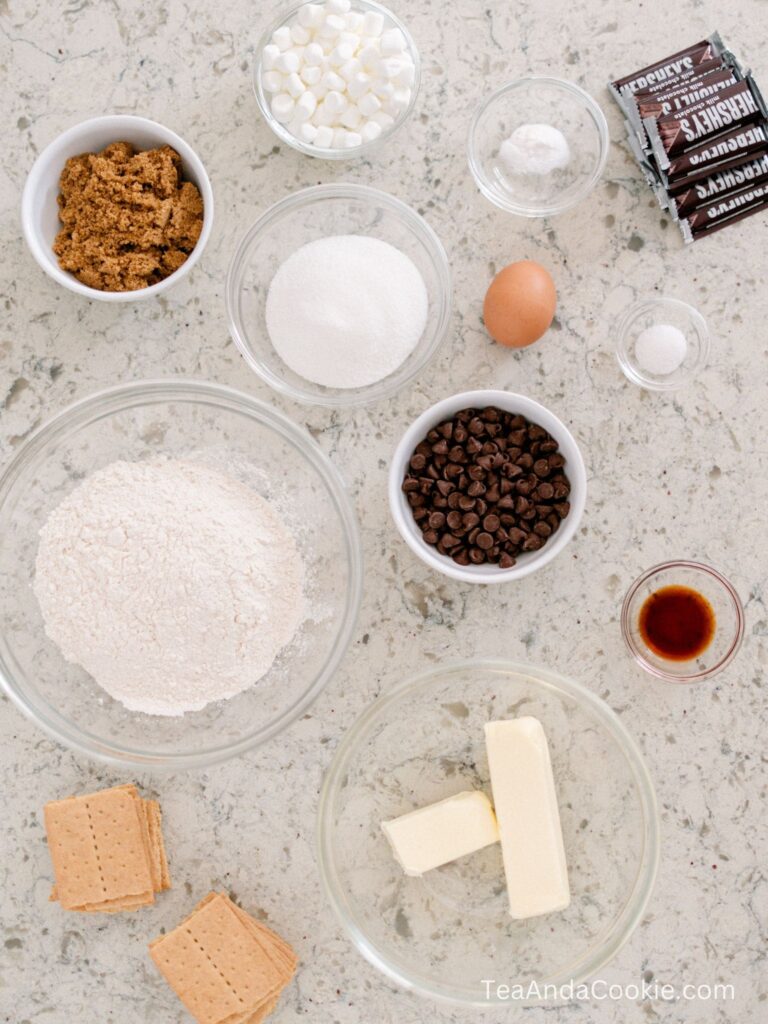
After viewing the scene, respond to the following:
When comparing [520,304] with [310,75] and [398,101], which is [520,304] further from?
[310,75]

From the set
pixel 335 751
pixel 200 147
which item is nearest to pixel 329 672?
pixel 335 751

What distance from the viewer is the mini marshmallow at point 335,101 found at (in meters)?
1.38

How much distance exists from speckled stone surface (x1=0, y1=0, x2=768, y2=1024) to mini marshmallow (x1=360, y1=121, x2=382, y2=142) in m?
0.08

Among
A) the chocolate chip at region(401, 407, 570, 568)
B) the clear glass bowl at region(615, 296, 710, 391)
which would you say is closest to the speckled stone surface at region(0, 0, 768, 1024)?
the clear glass bowl at region(615, 296, 710, 391)

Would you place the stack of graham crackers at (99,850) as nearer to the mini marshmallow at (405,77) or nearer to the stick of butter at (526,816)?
the stick of butter at (526,816)

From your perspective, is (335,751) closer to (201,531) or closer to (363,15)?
(201,531)

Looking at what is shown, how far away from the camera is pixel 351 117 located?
140 cm

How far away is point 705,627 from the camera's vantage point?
1.46 m

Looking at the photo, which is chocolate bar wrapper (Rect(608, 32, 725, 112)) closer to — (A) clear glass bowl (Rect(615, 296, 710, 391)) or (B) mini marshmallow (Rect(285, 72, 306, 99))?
(A) clear glass bowl (Rect(615, 296, 710, 391))

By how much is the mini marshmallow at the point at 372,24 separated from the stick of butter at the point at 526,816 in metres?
1.20

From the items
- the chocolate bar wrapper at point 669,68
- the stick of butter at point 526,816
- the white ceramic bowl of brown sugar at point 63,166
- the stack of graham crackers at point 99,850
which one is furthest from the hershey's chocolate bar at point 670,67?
the stack of graham crackers at point 99,850

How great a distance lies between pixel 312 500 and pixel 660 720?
743 millimetres

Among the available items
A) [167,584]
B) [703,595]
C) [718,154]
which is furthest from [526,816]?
[718,154]

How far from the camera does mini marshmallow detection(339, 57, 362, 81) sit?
1.37m
